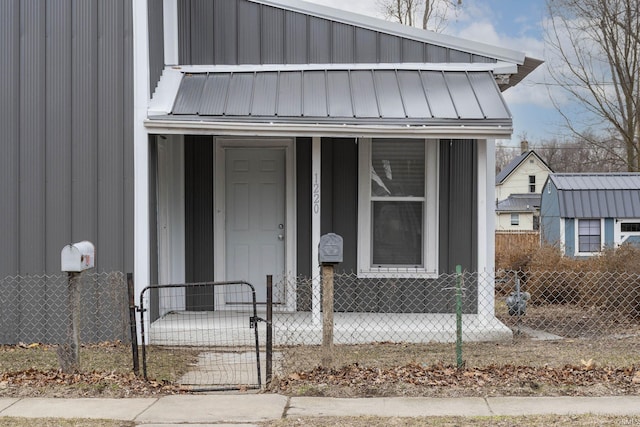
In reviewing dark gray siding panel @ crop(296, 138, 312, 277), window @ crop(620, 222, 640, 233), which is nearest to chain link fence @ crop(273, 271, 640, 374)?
dark gray siding panel @ crop(296, 138, 312, 277)

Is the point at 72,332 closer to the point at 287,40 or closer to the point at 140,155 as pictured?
the point at 140,155

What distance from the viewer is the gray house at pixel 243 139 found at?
25.4ft

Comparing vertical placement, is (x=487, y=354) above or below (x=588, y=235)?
below

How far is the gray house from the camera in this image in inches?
305

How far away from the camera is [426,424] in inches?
195

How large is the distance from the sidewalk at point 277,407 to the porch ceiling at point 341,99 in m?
3.33

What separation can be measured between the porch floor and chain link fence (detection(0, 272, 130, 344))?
20.8 inches

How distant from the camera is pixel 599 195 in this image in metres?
21.6

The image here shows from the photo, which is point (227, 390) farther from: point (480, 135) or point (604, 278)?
point (604, 278)

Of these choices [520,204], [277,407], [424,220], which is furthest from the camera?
[520,204]

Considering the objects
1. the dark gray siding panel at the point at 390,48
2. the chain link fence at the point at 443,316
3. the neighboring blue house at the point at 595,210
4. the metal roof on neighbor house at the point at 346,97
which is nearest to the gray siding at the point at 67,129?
the metal roof on neighbor house at the point at 346,97

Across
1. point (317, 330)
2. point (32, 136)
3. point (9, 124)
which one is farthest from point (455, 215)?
point (9, 124)

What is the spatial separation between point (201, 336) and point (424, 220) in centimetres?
322

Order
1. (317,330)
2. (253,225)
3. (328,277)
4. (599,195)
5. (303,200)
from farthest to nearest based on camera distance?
(599,195) < (253,225) < (303,200) < (317,330) < (328,277)
